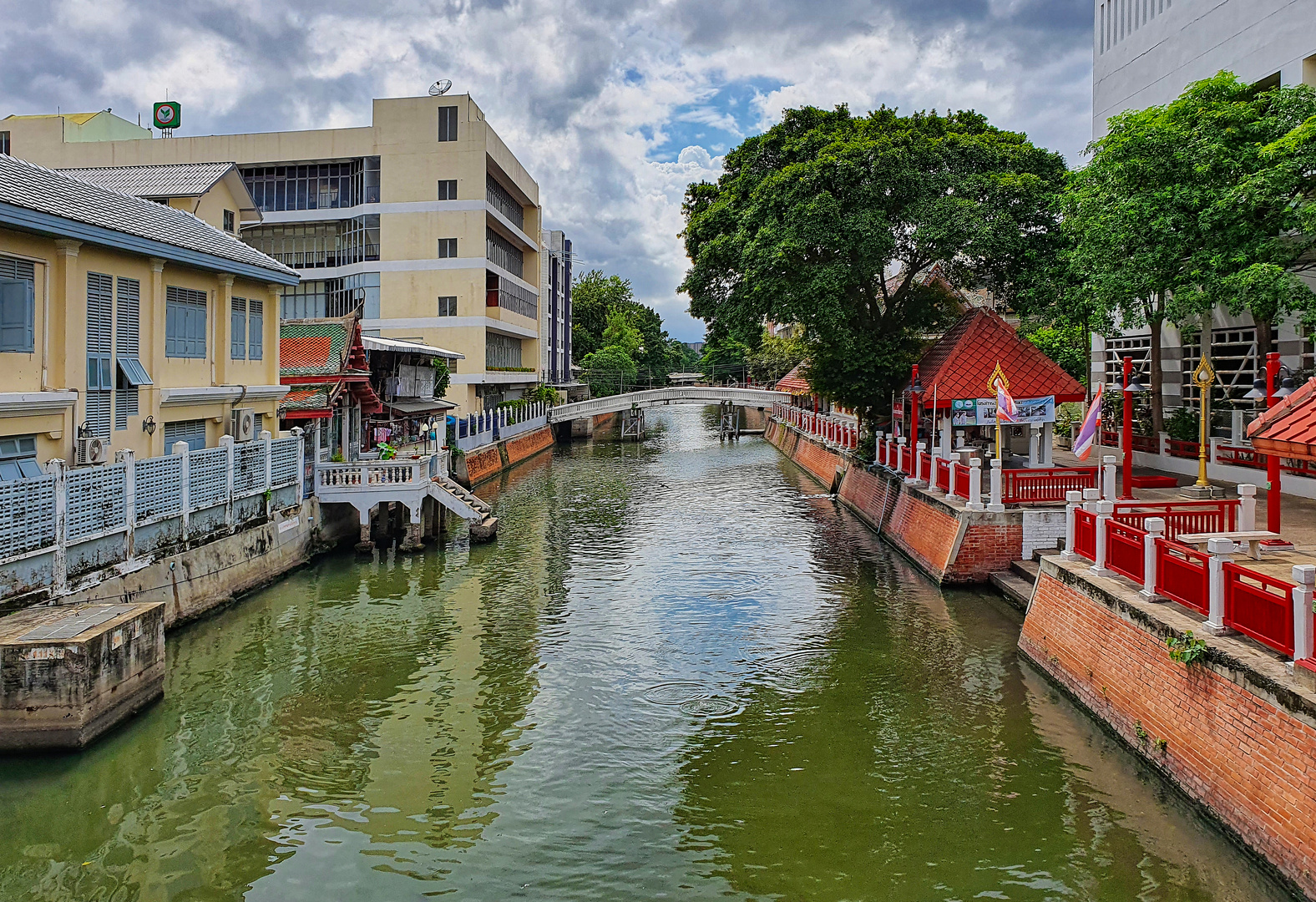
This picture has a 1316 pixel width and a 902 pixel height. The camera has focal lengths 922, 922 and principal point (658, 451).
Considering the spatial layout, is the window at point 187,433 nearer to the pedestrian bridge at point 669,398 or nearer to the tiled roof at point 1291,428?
the tiled roof at point 1291,428

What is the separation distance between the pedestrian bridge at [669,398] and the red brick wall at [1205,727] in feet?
126

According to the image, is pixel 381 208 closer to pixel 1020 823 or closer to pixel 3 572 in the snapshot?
pixel 3 572

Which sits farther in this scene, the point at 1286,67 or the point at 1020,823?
the point at 1286,67

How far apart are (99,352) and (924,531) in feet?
49.2

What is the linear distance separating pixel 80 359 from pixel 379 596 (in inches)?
239

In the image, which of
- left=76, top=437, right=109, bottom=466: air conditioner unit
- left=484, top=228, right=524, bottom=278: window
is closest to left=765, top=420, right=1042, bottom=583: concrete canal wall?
left=76, top=437, right=109, bottom=466: air conditioner unit

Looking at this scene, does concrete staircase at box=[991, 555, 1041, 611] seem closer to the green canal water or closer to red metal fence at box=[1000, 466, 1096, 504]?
the green canal water

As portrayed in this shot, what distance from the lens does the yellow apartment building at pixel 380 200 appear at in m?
41.1

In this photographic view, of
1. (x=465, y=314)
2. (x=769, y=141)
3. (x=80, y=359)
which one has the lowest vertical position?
(x=80, y=359)

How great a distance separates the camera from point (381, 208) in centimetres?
4144

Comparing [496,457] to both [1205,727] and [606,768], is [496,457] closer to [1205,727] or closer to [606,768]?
[606,768]

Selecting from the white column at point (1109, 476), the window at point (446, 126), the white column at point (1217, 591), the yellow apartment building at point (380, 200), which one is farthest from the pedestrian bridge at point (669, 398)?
the white column at point (1217, 591)

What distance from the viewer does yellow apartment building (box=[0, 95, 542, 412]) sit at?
41062 millimetres

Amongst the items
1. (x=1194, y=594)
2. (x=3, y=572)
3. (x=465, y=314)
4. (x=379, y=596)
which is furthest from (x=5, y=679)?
(x=465, y=314)
